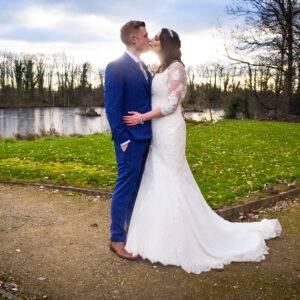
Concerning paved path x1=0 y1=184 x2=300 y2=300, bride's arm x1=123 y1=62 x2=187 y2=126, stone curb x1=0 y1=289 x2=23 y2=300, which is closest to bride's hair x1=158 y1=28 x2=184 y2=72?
bride's arm x1=123 y1=62 x2=187 y2=126

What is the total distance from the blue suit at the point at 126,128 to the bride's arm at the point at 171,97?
0.28 ft

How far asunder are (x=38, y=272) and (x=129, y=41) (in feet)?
9.41

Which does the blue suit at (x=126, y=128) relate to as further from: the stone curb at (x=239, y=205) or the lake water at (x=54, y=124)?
the lake water at (x=54, y=124)

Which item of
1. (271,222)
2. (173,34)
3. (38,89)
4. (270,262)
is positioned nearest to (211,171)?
(271,222)

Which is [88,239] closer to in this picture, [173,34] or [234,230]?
[234,230]

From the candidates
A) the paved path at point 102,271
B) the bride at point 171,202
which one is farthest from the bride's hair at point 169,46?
the paved path at point 102,271

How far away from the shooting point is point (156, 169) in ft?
13.2

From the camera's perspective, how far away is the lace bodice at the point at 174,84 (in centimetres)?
377

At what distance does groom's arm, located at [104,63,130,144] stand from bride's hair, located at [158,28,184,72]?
1.92 ft

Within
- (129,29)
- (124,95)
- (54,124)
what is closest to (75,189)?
(124,95)

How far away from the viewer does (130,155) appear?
12.7 ft

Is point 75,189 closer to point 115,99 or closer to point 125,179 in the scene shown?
point 125,179

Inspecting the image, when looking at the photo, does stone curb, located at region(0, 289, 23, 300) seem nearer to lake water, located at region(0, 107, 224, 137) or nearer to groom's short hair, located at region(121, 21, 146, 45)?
groom's short hair, located at region(121, 21, 146, 45)

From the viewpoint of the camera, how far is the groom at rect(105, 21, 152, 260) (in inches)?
145
